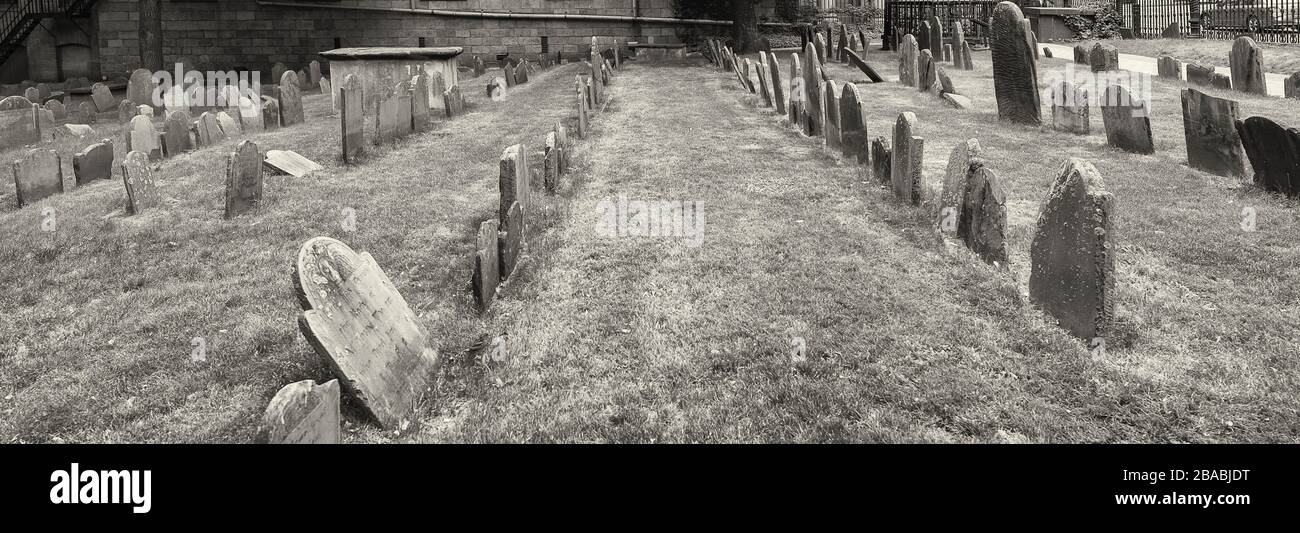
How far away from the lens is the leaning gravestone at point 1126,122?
32.6ft

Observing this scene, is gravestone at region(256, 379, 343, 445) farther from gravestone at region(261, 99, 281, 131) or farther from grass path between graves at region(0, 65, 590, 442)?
gravestone at region(261, 99, 281, 131)

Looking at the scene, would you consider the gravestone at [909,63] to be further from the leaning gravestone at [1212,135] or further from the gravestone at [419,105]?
the gravestone at [419,105]

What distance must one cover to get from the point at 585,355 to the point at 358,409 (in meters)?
1.26

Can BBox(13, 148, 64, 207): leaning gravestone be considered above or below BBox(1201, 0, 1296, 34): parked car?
below

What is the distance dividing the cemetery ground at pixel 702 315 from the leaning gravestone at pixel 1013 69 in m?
2.30

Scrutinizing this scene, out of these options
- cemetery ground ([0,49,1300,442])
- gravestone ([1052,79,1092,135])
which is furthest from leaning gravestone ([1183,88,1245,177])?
gravestone ([1052,79,1092,135])

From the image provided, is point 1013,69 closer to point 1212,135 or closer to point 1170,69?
point 1212,135

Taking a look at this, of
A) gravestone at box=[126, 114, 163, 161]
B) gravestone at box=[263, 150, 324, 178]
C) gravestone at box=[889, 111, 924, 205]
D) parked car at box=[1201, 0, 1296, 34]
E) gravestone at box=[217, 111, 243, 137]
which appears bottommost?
gravestone at box=[889, 111, 924, 205]

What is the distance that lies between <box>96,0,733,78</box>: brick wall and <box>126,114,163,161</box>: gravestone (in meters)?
18.0

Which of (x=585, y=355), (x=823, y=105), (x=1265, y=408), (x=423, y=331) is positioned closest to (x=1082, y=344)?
(x=1265, y=408)

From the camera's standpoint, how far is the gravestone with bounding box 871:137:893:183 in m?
8.70
